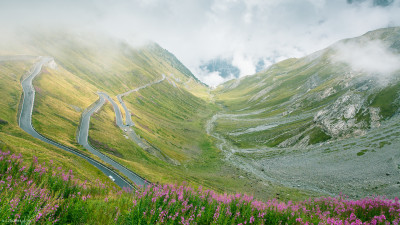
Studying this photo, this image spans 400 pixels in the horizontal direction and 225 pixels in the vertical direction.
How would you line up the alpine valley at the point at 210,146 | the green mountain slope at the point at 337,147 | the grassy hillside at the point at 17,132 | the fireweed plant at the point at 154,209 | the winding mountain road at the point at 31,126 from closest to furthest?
1. the fireweed plant at the point at 154,209
2. the grassy hillside at the point at 17,132
3. the winding mountain road at the point at 31,126
4. the alpine valley at the point at 210,146
5. the green mountain slope at the point at 337,147

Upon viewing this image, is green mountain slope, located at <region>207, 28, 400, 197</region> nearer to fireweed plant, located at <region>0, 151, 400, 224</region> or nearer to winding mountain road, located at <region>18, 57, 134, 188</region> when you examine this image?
winding mountain road, located at <region>18, 57, 134, 188</region>

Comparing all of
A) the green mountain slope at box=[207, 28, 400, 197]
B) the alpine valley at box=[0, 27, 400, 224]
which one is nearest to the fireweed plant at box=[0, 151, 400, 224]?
the alpine valley at box=[0, 27, 400, 224]

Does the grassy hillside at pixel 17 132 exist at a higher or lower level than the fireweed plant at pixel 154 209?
higher

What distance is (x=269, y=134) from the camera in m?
155

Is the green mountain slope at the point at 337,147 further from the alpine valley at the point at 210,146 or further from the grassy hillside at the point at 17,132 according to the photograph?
the grassy hillside at the point at 17,132

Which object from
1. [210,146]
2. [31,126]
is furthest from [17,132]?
[210,146]

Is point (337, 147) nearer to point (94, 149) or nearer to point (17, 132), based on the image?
point (94, 149)

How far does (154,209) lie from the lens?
9570 mm

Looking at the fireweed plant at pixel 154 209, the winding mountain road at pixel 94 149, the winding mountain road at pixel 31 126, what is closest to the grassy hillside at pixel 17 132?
the winding mountain road at pixel 31 126

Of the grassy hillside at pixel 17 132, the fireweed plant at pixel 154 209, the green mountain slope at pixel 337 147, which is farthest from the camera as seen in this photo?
the green mountain slope at pixel 337 147

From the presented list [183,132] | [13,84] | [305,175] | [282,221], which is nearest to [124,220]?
[282,221]

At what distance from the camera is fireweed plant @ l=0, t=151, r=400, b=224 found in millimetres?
8106

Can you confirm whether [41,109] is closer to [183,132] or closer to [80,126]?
[80,126]

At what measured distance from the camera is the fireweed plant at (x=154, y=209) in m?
8.11
